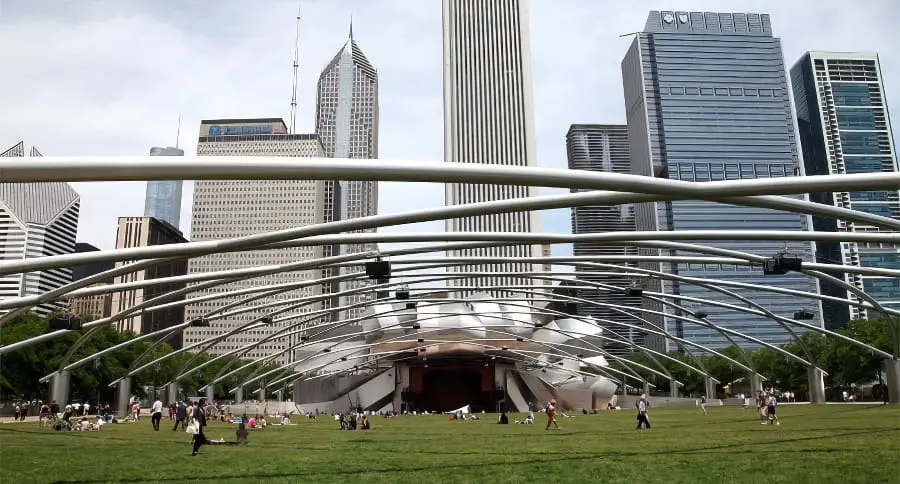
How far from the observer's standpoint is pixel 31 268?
18.1 m

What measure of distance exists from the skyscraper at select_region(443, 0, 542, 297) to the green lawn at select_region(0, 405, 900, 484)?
6493 inches

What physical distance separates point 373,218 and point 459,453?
706 cm

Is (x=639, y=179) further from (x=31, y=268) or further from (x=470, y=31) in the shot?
(x=470, y=31)

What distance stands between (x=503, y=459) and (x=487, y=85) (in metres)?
183

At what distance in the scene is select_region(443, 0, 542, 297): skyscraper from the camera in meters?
191

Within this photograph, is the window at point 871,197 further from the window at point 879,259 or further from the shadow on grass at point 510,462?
Result: the shadow on grass at point 510,462

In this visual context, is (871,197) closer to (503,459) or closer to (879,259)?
(879,259)

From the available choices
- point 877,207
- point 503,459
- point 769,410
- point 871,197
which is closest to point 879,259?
point 877,207

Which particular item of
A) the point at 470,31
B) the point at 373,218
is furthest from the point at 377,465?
the point at 470,31

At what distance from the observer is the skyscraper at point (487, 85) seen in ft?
626

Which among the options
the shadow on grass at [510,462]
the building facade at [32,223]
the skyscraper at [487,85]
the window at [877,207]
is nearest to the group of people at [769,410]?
the shadow on grass at [510,462]

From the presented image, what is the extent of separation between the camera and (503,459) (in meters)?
17.6

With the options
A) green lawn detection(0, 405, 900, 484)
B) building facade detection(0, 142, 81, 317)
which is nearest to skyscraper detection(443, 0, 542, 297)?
building facade detection(0, 142, 81, 317)

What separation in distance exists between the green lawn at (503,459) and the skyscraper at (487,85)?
165 m
